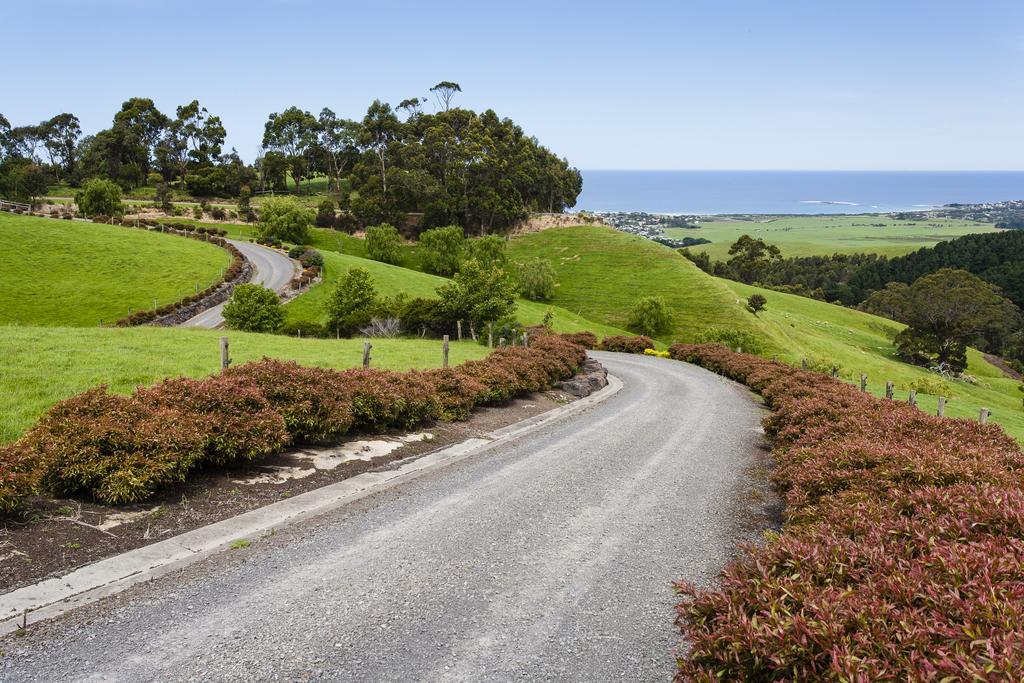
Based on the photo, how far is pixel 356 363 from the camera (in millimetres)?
25031

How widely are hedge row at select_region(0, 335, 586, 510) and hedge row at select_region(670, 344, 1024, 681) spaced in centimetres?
755

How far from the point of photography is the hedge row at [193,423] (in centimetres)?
768

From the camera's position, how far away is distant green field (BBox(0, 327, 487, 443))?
41.2ft

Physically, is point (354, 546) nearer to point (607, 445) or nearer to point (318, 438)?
point (318, 438)

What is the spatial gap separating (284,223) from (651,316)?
5455 centimetres

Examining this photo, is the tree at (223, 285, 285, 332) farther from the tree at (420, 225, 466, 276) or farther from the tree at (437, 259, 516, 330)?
the tree at (420, 225, 466, 276)

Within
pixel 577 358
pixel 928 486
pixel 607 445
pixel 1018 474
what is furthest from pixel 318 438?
Result: pixel 577 358

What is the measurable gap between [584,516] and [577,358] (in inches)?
679

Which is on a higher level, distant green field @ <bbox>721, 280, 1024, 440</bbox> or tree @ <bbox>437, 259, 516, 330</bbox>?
tree @ <bbox>437, 259, 516, 330</bbox>

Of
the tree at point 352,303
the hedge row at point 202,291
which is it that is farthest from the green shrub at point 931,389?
the hedge row at point 202,291

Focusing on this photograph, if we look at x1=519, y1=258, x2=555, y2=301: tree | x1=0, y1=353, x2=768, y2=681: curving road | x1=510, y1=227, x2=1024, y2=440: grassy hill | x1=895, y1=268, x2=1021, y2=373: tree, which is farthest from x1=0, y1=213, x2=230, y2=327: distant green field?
x1=895, y1=268, x2=1021, y2=373: tree

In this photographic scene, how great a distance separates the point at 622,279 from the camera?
85875mm

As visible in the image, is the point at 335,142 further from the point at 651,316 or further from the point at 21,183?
the point at 651,316

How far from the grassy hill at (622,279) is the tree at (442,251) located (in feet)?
50.0
